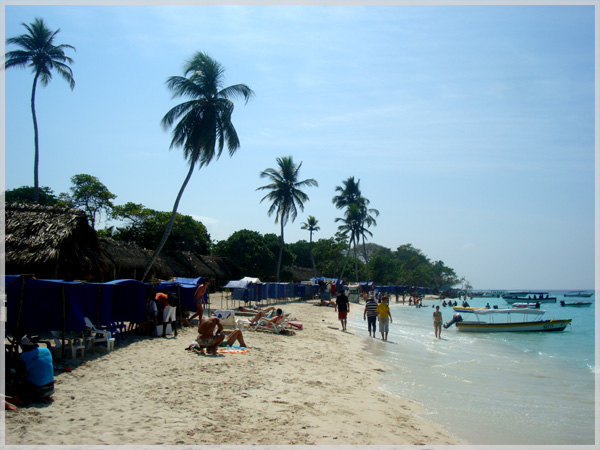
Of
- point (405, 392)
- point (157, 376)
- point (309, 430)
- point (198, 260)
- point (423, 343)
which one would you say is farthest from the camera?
point (198, 260)

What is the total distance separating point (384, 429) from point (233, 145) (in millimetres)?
19653

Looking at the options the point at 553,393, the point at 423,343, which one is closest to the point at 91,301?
the point at 553,393

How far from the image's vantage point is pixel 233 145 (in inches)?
930

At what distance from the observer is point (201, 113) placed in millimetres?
22859

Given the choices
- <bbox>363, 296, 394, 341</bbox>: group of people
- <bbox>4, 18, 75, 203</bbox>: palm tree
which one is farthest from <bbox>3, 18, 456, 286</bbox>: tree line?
<bbox>363, 296, 394, 341</bbox>: group of people

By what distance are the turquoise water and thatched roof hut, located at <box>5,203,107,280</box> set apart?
1173cm

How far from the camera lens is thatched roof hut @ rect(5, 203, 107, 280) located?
49.8ft

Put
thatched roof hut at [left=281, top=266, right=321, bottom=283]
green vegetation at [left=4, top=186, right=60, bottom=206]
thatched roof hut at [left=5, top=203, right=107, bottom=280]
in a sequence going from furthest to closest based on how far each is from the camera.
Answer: thatched roof hut at [left=281, top=266, right=321, bottom=283] < green vegetation at [left=4, top=186, right=60, bottom=206] < thatched roof hut at [left=5, top=203, right=107, bottom=280]

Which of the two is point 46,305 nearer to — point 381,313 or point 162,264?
point 381,313

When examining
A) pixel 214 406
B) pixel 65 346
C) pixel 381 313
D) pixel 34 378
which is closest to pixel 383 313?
pixel 381 313

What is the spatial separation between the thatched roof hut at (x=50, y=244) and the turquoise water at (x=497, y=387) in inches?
462

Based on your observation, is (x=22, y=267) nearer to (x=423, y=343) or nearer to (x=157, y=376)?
(x=157, y=376)

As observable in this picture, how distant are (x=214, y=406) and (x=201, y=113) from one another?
19210 millimetres

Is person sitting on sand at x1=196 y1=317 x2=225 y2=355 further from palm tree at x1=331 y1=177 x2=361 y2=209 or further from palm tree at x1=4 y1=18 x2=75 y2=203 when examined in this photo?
palm tree at x1=331 y1=177 x2=361 y2=209
